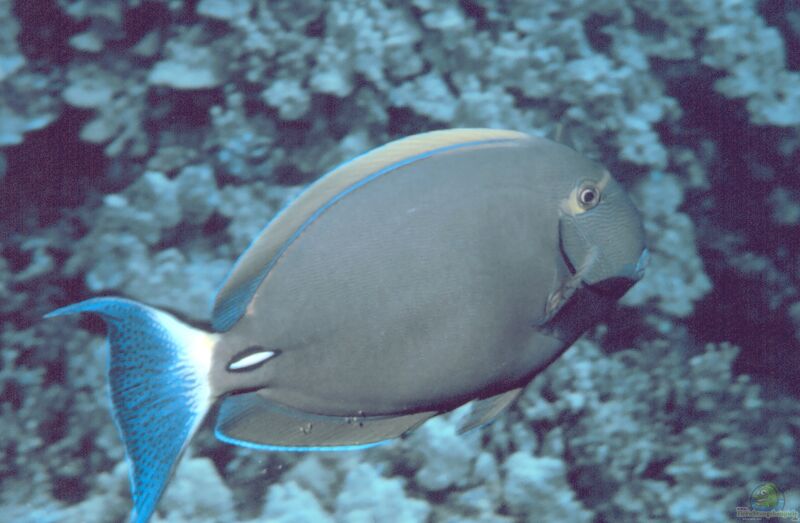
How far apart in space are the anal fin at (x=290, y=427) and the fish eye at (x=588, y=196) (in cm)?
57

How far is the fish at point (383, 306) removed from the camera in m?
1.08

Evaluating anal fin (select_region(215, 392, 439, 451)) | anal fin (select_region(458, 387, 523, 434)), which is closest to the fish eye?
anal fin (select_region(458, 387, 523, 434))

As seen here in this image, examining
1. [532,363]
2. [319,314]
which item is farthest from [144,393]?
[532,363]

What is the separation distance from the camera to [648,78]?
7.77 ft

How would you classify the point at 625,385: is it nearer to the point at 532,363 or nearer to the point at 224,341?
the point at 532,363

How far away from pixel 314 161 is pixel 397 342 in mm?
1099

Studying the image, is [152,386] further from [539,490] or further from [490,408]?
[539,490]

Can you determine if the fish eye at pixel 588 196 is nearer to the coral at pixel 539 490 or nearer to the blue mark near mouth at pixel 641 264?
the blue mark near mouth at pixel 641 264

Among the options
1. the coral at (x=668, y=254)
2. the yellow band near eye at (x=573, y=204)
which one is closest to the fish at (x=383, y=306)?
the yellow band near eye at (x=573, y=204)

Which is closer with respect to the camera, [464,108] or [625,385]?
[625,385]

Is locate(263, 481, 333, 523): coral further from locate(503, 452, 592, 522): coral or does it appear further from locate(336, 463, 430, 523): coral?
locate(503, 452, 592, 522): coral

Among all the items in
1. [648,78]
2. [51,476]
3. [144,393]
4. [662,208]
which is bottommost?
[51,476]

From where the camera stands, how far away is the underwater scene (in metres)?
1.11

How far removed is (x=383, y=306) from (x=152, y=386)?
1.46 feet
